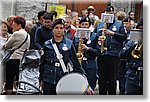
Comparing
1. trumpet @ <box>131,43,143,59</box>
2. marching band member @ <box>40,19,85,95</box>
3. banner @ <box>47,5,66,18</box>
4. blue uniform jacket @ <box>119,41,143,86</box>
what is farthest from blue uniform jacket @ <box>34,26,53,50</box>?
trumpet @ <box>131,43,143,59</box>

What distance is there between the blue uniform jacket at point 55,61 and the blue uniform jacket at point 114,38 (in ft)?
0.91

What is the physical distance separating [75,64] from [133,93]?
0.61 m

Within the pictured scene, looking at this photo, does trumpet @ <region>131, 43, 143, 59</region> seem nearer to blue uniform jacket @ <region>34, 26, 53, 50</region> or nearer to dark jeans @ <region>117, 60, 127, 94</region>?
dark jeans @ <region>117, 60, 127, 94</region>

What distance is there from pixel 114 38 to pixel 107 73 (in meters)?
0.33

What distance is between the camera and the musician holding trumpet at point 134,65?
3.14 meters

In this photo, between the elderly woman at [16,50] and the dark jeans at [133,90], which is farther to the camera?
the dark jeans at [133,90]

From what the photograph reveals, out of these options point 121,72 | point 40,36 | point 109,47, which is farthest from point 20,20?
point 121,72

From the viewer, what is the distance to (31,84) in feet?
10.2

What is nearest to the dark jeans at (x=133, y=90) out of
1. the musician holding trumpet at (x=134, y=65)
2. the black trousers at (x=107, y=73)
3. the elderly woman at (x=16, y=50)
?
the musician holding trumpet at (x=134, y=65)

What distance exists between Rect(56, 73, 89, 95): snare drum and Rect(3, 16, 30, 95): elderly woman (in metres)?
0.41

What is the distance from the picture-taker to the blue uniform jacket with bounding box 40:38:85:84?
3.09 metres

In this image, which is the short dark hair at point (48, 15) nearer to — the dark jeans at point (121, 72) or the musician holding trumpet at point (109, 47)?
the musician holding trumpet at point (109, 47)

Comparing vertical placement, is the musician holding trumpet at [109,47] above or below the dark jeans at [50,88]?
above

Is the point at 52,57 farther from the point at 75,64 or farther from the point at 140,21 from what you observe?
the point at 140,21
